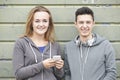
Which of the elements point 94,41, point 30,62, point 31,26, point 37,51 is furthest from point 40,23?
point 94,41

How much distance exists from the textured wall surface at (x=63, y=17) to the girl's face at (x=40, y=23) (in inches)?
15.8

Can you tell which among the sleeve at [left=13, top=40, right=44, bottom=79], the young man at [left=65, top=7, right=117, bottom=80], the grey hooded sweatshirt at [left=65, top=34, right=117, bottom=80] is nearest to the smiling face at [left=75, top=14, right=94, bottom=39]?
the young man at [left=65, top=7, right=117, bottom=80]

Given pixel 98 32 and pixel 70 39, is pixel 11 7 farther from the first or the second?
pixel 98 32

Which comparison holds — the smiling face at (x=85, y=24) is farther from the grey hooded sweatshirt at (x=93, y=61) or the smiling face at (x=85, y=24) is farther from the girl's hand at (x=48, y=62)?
the girl's hand at (x=48, y=62)

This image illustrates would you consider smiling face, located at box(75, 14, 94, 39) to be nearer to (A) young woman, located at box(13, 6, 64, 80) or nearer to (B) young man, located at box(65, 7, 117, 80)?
(B) young man, located at box(65, 7, 117, 80)

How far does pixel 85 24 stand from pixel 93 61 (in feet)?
1.46

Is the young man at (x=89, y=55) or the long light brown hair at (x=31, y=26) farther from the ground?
the long light brown hair at (x=31, y=26)

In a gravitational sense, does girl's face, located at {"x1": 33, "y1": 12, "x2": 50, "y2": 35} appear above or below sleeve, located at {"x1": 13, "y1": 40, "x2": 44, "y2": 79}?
above

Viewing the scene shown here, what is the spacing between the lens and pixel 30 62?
3967 millimetres

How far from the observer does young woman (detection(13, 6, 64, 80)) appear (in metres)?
3.88

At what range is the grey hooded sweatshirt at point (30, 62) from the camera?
3.88 metres

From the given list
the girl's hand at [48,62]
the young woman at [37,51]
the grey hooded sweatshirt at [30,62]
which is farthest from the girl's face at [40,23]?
the girl's hand at [48,62]

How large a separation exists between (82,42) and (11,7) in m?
1.06

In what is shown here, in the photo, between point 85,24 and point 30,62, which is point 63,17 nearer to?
point 85,24
